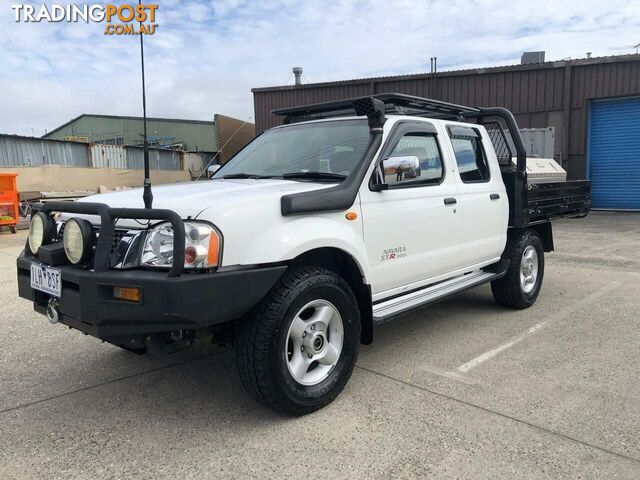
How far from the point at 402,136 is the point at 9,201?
12.8 m

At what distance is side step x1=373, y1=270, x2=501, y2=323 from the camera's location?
3.76 metres

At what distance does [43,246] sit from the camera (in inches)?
129

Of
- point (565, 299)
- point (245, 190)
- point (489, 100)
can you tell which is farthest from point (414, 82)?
point (245, 190)

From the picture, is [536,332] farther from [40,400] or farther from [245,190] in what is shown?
[40,400]

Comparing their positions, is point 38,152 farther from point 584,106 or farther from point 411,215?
point 411,215

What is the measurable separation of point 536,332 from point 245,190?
313 centimetres

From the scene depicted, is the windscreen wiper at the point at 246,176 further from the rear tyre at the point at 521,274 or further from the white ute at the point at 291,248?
the rear tyre at the point at 521,274

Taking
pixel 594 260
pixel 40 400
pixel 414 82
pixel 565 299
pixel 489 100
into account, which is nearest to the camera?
pixel 40 400

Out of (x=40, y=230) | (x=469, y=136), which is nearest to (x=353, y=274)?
(x=40, y=230)

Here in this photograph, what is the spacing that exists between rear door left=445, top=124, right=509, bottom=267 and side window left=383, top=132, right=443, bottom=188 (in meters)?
0.27

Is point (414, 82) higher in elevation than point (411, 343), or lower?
higher

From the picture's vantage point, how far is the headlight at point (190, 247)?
2701 millimetres

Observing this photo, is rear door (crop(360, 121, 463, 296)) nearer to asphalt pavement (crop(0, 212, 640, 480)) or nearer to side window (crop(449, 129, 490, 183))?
side window (crop(449, 129, 490, 183))

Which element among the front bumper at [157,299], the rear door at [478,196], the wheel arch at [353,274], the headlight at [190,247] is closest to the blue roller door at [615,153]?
the rear door at [478,196]
